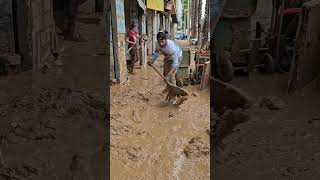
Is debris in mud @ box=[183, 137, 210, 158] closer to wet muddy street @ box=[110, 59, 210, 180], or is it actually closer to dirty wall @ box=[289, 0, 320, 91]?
wet muddy street @ box=[110, 59, 210, 180]

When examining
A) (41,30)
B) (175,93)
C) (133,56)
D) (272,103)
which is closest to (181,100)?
(175,93)

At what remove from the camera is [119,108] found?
24.5 ft

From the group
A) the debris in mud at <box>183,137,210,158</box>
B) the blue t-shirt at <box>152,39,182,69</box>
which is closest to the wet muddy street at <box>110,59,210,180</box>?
the debris in mud at <box>183,137,210,158</box>

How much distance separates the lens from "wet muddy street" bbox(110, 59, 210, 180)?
477 centimetres

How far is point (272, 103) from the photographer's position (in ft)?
22.7

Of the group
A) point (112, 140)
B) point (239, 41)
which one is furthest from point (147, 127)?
point (239, 41)

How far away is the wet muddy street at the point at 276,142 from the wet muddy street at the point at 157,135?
378 mm

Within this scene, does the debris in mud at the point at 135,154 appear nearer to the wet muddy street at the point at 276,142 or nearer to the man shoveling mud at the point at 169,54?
the wet muddy street at the point at 276,142

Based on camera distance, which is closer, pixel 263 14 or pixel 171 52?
pixel 171 52

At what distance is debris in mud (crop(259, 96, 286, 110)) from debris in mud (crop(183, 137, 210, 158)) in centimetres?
179

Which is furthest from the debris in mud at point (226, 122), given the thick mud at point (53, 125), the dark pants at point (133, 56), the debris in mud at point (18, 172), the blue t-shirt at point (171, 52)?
the dark pants at point (133, 56)

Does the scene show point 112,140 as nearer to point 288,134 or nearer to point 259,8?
point 288,134

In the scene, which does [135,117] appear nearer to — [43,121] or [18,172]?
[43,121]

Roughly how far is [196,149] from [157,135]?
908 mm
